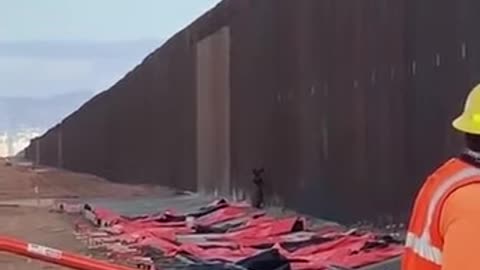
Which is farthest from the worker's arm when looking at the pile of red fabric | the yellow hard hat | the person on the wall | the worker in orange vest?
the person on the wall

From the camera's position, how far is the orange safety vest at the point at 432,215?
2336 mm

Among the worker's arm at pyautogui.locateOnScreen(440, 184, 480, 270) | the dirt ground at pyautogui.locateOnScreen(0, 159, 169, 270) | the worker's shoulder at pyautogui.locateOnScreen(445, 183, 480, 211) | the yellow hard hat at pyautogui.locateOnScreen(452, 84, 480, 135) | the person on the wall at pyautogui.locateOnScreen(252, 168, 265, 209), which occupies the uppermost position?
the yellow hard hat at pyautogui.locateOnScreen(452, 84, 480, 135)

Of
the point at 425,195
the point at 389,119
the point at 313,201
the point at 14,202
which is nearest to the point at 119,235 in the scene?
the point at 313,201

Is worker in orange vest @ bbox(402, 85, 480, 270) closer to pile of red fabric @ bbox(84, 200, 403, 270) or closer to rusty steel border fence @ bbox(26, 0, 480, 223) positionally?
pile of red fabric @ bbox(84, 200, 403, 270)

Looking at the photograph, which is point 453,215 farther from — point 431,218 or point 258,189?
point 258,189

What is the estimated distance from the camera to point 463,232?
2.21 metres

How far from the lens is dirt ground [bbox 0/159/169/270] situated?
1529 centimetres

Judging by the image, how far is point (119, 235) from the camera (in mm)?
15852

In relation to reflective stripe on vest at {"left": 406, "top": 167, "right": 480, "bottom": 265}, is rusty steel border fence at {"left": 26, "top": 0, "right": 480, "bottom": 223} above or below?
above

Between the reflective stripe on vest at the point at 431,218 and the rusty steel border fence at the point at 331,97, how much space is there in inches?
347

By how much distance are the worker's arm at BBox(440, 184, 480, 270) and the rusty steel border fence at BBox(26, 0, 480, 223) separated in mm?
8978

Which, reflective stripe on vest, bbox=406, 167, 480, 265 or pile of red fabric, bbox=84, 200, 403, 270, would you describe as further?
pile of red fabric, bbox=84, 200, 403, 270

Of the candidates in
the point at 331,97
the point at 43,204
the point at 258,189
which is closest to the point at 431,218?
the point at 331,97

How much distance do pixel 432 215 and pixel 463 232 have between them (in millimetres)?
164
